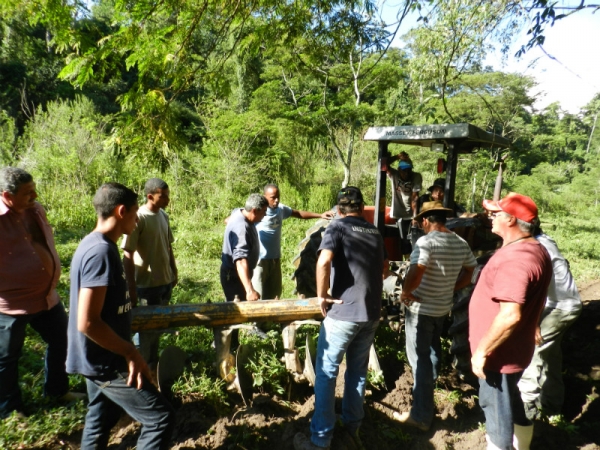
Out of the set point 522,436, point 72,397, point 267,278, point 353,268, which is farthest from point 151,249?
point 522,436

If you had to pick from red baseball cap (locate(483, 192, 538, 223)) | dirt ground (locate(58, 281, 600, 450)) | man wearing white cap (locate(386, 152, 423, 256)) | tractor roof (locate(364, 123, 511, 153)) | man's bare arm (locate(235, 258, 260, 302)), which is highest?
tractor roof (locate(364, 123, 511, 153))

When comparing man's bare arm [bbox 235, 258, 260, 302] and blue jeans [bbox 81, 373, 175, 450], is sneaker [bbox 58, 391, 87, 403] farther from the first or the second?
man's bare arm [bbox 235, 258, 260, 302]

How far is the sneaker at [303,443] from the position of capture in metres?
2.60

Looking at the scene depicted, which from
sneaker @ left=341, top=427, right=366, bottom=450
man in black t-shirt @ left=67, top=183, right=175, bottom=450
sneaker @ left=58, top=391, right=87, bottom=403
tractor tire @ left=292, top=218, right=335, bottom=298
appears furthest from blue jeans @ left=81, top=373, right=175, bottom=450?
tractor tire @ left=292, top=218, right=335, bottom=298

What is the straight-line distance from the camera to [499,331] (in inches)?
85.0

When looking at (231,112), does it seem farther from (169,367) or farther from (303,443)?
(303,443)

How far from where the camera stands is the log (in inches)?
117

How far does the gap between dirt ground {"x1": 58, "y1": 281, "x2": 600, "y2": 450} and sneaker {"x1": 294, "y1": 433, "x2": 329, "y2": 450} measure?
9cm

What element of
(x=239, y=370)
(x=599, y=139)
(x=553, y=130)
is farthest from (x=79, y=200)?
(x=599, y=139)

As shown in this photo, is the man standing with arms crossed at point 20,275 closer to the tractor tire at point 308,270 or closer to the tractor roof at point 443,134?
the tractor tire at point 308,270

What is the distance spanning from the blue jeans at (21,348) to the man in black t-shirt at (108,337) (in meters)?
0.98

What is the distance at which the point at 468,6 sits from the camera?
16.5 ft

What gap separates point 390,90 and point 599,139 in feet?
101

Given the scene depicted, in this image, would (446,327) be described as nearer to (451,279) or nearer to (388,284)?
(388,284)
